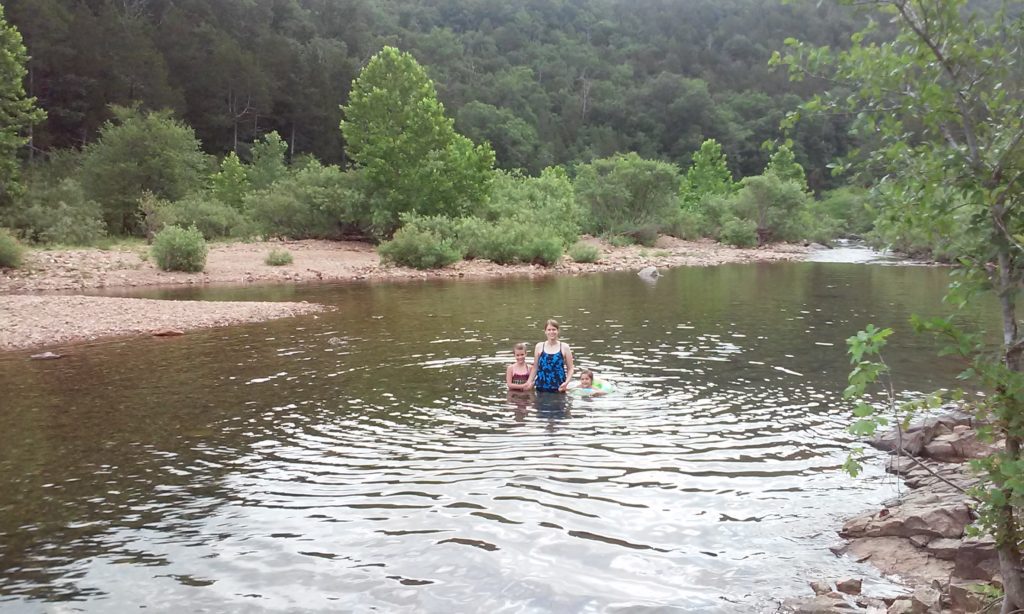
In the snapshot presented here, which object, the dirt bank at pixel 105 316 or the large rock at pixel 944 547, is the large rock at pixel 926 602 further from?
the dirt bank at pixel 105 316

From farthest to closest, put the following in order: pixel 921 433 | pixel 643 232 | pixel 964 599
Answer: pixel 643 232
pixel 921 433
pixel 964 599

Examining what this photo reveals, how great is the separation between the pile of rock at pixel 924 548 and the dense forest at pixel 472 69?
172 inches

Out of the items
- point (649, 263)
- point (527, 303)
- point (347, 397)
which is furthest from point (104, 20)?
point (347, 397)

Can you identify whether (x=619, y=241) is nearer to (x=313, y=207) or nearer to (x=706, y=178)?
(x=313, y=207)

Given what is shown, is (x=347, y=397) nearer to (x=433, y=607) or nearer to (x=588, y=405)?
(x=588, y=405)

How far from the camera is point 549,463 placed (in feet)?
→ 33.1

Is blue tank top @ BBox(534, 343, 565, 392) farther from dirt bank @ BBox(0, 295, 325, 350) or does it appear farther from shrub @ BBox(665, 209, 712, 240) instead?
shrub @ BBox(665, 209, 712, 240)

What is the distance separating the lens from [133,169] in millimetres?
49344

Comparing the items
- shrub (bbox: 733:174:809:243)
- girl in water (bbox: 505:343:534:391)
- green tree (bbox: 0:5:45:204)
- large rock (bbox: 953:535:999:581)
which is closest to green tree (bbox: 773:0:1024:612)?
large rock (bbox: 953:535:999:581)

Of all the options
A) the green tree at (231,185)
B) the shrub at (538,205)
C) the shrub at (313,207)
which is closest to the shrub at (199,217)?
the shrub at (313,207)

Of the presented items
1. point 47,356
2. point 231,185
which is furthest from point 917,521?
point 231,185

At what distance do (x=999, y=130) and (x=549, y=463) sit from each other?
21.9 feet

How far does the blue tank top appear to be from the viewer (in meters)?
14.1

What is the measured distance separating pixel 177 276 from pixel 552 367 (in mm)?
26665
